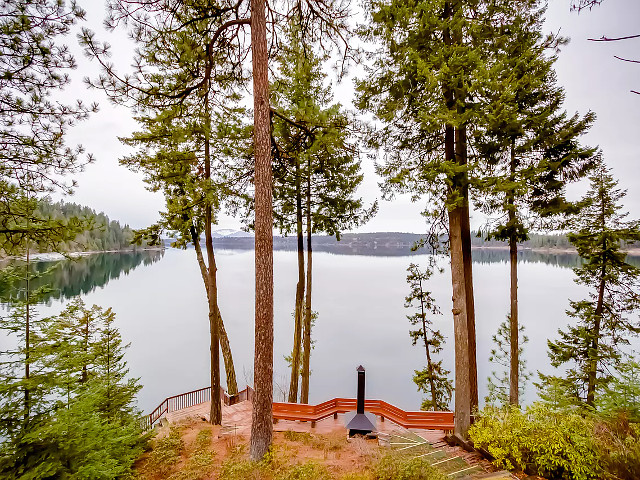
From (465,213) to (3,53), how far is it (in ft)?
25.2

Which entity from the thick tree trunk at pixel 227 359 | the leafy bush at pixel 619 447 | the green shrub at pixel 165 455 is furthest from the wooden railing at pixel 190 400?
the leafy bush at pixel 619 447

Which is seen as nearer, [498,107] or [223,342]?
[498,107]

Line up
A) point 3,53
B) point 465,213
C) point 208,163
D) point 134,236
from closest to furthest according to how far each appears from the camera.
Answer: point 3,53 → point 465,213 → point 134,236 → point 208,163

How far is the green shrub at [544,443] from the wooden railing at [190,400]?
9169 mm

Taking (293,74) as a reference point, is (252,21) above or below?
below

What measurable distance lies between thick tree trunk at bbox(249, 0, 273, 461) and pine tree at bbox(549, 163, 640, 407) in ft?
28.9

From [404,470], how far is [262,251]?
12.2 feet

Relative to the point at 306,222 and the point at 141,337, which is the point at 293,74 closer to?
the point at 306,222

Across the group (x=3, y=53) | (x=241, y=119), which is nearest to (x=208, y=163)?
(x=241, y=119)

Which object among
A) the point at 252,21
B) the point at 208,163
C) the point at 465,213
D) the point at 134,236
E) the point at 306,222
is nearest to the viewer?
the point at 252,21

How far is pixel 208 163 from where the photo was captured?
8289 mm

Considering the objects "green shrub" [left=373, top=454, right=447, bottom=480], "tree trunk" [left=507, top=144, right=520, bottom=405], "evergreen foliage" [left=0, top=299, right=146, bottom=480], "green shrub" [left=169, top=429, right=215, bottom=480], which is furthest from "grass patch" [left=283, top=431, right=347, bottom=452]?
"tree trunk" [left=507, top=144, right=520, bottom=405]

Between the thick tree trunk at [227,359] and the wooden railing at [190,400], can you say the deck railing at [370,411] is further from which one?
the wooden railing at [190,400]

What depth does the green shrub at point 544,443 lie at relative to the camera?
351 centimetres
